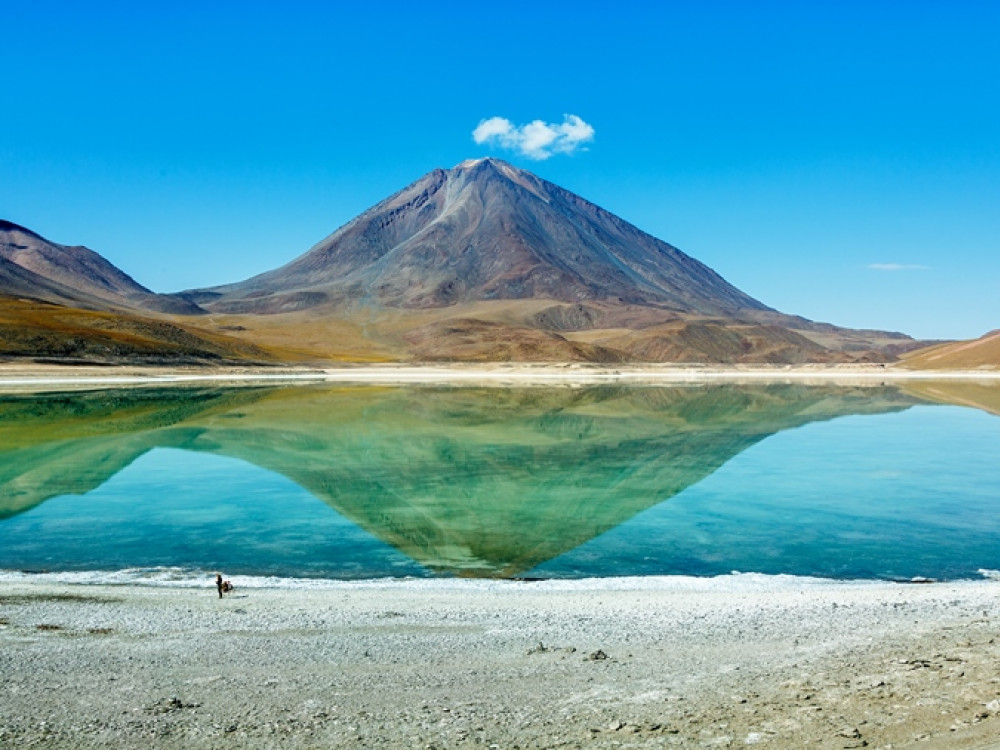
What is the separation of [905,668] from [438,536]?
9.81 metres

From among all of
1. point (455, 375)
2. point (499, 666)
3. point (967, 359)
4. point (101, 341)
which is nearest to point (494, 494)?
point (499, 666)

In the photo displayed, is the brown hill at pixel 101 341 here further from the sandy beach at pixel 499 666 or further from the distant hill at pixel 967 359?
the distant hill at pixel 967 359

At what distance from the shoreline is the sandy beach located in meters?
57.2

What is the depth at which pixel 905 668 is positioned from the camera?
24.5ft

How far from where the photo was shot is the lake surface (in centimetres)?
1406

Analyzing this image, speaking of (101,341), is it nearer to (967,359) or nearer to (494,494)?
(494,494)

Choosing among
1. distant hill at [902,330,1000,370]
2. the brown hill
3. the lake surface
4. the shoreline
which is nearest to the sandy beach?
the lake surface

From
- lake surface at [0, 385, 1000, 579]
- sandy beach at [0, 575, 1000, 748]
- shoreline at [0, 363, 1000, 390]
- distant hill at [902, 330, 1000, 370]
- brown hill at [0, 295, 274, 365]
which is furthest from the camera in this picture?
distant hill at [902, 330, 1000, 370]

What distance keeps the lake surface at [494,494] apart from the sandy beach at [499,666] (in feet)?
8.21

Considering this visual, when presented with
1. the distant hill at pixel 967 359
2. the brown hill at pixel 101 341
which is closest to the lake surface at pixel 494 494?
the brown hill at pixel 101 341

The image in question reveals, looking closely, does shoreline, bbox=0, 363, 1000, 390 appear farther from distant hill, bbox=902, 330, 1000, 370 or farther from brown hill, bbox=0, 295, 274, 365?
distant hill, bbox=902, 330, 1000, 370

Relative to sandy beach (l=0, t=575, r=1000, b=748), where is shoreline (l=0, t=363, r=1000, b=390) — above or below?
above

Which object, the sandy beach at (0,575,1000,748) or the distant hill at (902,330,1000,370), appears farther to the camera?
the distant hill at (902,330,1000,370)

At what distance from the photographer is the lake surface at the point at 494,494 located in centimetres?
1406
